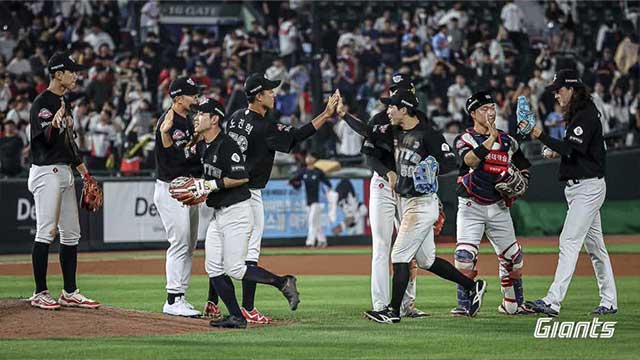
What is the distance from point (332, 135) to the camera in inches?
1007

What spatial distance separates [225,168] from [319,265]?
9351mm

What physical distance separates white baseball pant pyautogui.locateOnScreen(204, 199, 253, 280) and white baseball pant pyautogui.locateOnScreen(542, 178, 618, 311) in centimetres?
299

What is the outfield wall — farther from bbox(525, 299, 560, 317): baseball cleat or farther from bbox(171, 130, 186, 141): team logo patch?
bbox(525, 299, 560, 317): baseball cleat

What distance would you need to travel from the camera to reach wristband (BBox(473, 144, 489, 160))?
10.5 m

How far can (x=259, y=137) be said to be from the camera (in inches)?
408

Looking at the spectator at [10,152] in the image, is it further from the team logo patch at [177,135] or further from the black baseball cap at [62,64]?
the team logo patch at [177,135]

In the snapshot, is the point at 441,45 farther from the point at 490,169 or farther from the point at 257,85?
the point at 257,85

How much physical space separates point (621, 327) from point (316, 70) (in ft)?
50.5

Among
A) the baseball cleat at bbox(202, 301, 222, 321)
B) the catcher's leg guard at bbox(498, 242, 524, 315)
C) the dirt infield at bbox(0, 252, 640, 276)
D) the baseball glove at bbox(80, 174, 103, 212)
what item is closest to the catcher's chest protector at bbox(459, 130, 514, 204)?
the catcher's leg guard at bbox(498, 242, 524, 315)

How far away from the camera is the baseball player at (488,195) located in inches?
426

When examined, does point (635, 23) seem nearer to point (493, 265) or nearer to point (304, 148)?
point (304, 148)

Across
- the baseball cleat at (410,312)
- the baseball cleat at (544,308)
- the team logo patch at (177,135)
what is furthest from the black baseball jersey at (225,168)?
the baseball cleat at (544,308)

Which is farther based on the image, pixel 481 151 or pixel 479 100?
pixel 479 100

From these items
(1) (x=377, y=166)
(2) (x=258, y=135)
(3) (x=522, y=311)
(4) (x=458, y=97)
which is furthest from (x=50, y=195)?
(4) (x=458, y=97)
